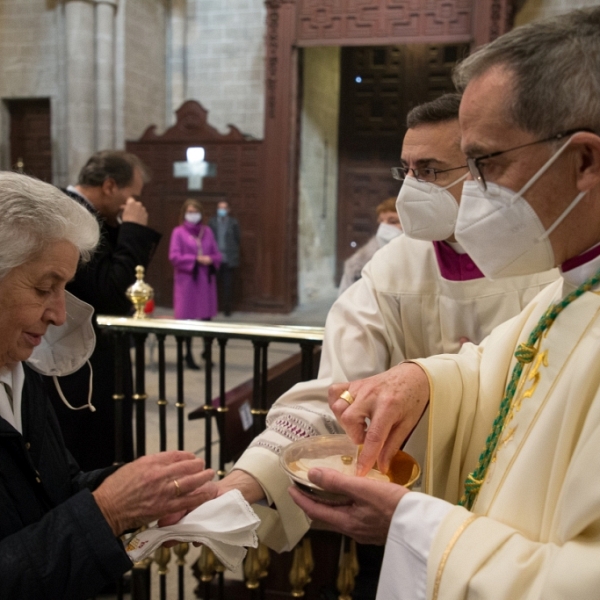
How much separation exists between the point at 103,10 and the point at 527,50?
10.7m

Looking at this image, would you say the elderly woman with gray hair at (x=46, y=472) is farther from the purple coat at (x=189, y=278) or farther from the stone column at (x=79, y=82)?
the stone column at (x=79, y=82)

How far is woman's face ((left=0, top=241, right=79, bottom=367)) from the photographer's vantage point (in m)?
1.49

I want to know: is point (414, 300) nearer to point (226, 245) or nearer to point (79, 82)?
point (226, 245)

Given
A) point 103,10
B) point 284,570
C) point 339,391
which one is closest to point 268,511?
point 339,391

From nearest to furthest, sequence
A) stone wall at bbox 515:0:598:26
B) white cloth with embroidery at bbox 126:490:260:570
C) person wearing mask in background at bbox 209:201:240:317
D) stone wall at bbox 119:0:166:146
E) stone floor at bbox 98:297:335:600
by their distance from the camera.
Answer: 1. white cloth with embroidery at bbox 126:490:260:570
2. stone floor at bbox 98:297:335:600
3. stone wall at bbox 515:0:598:26
4. person wearing mask in background at bbox 209:201:240:317
5. stone wall at bbox 119:0:166:146

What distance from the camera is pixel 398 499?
1.16 metres

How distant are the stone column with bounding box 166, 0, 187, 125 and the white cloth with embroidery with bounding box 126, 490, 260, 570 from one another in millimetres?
11327

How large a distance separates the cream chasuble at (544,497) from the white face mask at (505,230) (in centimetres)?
12

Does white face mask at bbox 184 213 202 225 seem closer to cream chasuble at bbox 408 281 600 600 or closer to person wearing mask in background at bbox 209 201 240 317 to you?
person wearing mask in background at bbox 209 201 240 317

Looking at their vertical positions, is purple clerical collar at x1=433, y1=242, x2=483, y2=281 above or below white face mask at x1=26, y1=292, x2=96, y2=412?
above

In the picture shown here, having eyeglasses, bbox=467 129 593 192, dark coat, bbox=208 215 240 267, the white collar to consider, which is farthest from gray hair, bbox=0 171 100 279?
dark coat, bbox=208 215 240 267

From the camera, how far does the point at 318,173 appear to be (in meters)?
12.5

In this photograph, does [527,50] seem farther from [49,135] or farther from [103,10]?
[49,135]

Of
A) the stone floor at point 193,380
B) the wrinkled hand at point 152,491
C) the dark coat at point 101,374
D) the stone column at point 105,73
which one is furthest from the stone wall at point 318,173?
the wrinkled hand at point 152,491
